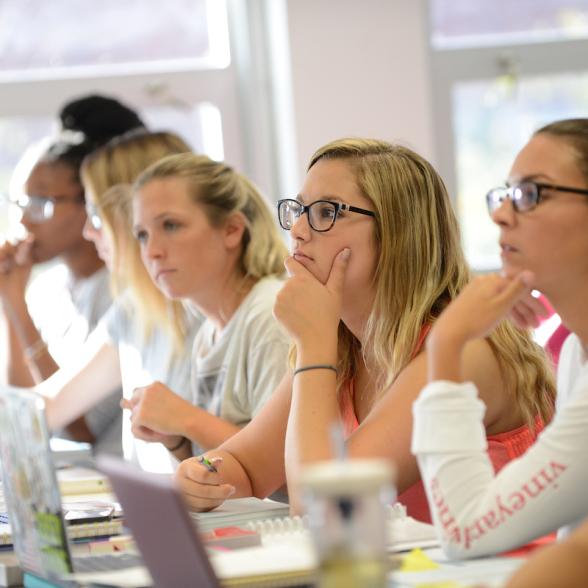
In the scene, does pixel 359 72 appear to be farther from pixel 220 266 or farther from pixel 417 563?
pixel 417 563

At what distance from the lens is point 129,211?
10.1ft

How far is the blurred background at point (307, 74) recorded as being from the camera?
13.0 feet

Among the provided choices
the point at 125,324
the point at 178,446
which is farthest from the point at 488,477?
the point at 125,324

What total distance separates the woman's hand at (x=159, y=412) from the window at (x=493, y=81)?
2119mm

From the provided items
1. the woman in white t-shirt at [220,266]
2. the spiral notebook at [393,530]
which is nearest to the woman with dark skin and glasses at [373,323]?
the spiral notebook at [393,530]

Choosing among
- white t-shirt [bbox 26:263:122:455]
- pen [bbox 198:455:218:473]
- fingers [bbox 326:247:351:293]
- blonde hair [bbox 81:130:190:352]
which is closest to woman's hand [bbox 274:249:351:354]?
fingers [bbox 326:247:351:293]

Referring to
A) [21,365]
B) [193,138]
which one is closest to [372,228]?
[21,365]

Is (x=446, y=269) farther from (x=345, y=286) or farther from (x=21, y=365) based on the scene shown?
(x=21, y=365)

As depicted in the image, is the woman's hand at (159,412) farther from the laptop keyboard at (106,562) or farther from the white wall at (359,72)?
the white wall at (359,72)

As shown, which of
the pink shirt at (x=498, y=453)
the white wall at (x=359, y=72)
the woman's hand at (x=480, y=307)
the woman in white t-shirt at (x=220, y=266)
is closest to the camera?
the woman's hand at (x=480, y=307)

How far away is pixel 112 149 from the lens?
3326 mm

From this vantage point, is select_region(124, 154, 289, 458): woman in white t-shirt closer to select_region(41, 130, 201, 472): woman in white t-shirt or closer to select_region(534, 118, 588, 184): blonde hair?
select_region(41, 130, 201, 472): woman in white t-shirt

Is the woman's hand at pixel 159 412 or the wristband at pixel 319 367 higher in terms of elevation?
the wristband at pixel 319 367

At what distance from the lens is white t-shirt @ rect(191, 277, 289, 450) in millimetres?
2539
